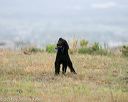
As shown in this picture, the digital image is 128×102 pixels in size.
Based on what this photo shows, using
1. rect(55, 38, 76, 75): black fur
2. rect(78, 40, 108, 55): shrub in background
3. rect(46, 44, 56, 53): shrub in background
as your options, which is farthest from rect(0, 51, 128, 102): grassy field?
rect(46, 44, 56, 53): shrub in background

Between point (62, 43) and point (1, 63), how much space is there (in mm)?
4040

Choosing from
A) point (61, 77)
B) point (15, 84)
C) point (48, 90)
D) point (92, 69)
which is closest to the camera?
point (48, 90)

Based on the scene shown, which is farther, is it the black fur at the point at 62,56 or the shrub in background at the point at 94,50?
the shrub in background at the point at 94,50

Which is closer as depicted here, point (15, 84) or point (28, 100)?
point (28, 100)

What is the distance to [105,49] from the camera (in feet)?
104

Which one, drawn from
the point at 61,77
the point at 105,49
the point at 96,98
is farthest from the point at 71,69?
the point at 105,49

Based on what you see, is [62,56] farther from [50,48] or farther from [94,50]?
[94,50]

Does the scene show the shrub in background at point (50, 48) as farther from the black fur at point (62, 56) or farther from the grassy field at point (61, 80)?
the black fur at point (62, 56)

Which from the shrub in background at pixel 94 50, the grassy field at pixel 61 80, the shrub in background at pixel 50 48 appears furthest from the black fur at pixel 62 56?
the shrub in background at pixel 50 48

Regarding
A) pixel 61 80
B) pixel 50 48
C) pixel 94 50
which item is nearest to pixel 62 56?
pixel 61 80

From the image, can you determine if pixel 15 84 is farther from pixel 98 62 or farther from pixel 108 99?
pixel 98 62

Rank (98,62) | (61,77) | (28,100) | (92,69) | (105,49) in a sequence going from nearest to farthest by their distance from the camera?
(28,100) → (61,77) → (92,69) → (98,62) → (105,49)

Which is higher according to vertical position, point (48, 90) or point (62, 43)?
point (62, 43)

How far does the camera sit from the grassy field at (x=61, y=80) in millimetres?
15469
